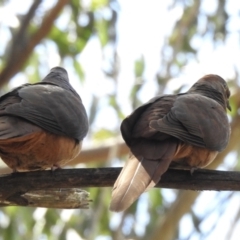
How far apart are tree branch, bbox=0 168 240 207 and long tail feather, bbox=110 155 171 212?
86 millimetres

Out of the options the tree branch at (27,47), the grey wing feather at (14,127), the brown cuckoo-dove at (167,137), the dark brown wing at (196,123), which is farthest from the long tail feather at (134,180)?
the tree branch at (27,47)

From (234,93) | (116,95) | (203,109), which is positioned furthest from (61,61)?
(203,109)

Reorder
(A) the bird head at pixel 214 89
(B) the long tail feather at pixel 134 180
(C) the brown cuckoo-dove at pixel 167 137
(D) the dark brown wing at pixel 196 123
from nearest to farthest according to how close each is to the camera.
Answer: (B) the long tail feather at pixel 134 180 → (C) the brown cuckoo-dove at pixel 167 137 → (D) the dark brown wing at pixel 196 123 → (A) the bird head at pixel 214 89

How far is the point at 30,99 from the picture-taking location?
5395 millimetres

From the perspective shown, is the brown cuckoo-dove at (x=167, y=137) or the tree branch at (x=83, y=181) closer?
the tree branch at (x=83, y=181)

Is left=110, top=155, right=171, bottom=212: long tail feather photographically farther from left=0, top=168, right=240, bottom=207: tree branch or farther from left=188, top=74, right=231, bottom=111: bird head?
left=188, top=74, right=231, bottom=111: bird head

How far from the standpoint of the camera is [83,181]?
4625mm

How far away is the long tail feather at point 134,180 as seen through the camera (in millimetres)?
4426

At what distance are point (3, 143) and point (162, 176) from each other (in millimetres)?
1122

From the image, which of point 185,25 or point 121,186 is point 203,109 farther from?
point 185,25

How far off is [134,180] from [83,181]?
328mm

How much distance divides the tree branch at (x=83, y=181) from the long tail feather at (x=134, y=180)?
0.09m

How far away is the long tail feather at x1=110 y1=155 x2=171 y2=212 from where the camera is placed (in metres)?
4.43

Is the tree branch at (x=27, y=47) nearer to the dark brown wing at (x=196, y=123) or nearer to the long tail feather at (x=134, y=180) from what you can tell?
the dark brown wing at (x=196, y=123)
